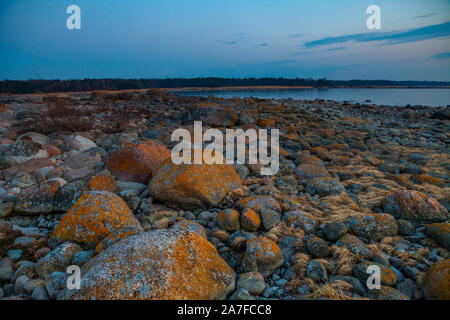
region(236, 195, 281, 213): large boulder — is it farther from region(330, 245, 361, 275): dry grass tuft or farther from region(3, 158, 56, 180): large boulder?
region(3, 158, 56, 180): large boulder

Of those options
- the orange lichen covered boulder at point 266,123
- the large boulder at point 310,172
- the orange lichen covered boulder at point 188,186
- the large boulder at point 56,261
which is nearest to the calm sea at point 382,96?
the orange lichen covered boulder at point 266,123

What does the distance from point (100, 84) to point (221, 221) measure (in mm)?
54045

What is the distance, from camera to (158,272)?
2.15 meters

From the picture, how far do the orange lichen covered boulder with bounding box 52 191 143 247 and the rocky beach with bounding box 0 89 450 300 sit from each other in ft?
0.05

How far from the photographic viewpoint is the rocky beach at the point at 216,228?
228 centimetres

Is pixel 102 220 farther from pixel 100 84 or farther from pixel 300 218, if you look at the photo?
pixel 100 84

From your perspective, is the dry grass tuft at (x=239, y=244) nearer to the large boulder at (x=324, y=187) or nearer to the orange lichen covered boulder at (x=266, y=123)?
the large boulder at (x=324, y=187)

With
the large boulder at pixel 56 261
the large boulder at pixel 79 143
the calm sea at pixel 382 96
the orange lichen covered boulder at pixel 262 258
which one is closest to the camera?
the large boulder at pixel 56 261

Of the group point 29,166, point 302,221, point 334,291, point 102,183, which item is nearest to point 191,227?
point 302,221

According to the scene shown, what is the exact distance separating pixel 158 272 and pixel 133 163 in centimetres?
335

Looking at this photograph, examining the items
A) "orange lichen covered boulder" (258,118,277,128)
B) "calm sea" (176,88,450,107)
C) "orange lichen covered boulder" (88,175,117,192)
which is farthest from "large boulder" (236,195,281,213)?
"calm sea" (176,88,450,107)

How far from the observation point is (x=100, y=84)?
4875 cm

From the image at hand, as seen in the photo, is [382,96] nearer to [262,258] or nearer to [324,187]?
[324,187]

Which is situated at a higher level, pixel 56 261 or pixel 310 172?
pixel 310 172
